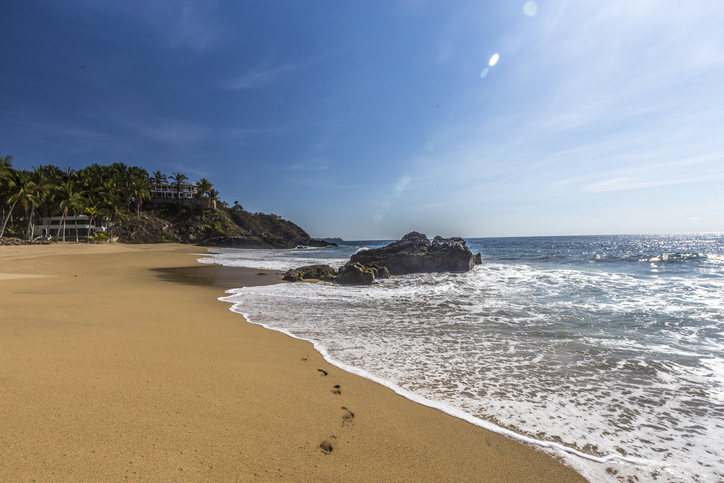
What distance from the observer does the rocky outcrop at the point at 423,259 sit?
20906 millimetres

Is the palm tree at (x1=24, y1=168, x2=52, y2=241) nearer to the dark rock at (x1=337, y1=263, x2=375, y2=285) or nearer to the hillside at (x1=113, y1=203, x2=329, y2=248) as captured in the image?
the hillside at (x1=113, y1=203, x2=329, y2=248)

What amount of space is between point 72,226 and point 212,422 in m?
75.0

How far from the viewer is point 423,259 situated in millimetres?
A: 21156

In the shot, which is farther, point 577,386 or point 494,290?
point 494,290

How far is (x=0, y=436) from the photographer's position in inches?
94.2

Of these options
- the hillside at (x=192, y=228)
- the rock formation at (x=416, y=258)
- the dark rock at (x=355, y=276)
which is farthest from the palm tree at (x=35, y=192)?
the dark rock at (x=355, y=276)

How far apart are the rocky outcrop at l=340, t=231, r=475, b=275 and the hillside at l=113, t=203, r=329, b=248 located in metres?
55.8

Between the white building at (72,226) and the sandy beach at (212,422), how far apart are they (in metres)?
64.2

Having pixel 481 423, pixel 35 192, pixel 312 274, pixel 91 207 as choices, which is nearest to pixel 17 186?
pixel 35 192

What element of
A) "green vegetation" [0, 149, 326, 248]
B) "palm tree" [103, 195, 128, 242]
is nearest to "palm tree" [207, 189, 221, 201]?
"green vegetation" [0, 149, 326, 248]

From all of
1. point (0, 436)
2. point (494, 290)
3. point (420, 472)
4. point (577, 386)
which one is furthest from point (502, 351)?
point (494, 290)

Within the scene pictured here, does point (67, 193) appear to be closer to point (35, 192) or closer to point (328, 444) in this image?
point (35, 192)

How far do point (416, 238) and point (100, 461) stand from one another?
22.5 m

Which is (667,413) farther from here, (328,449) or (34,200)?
(34,200)
